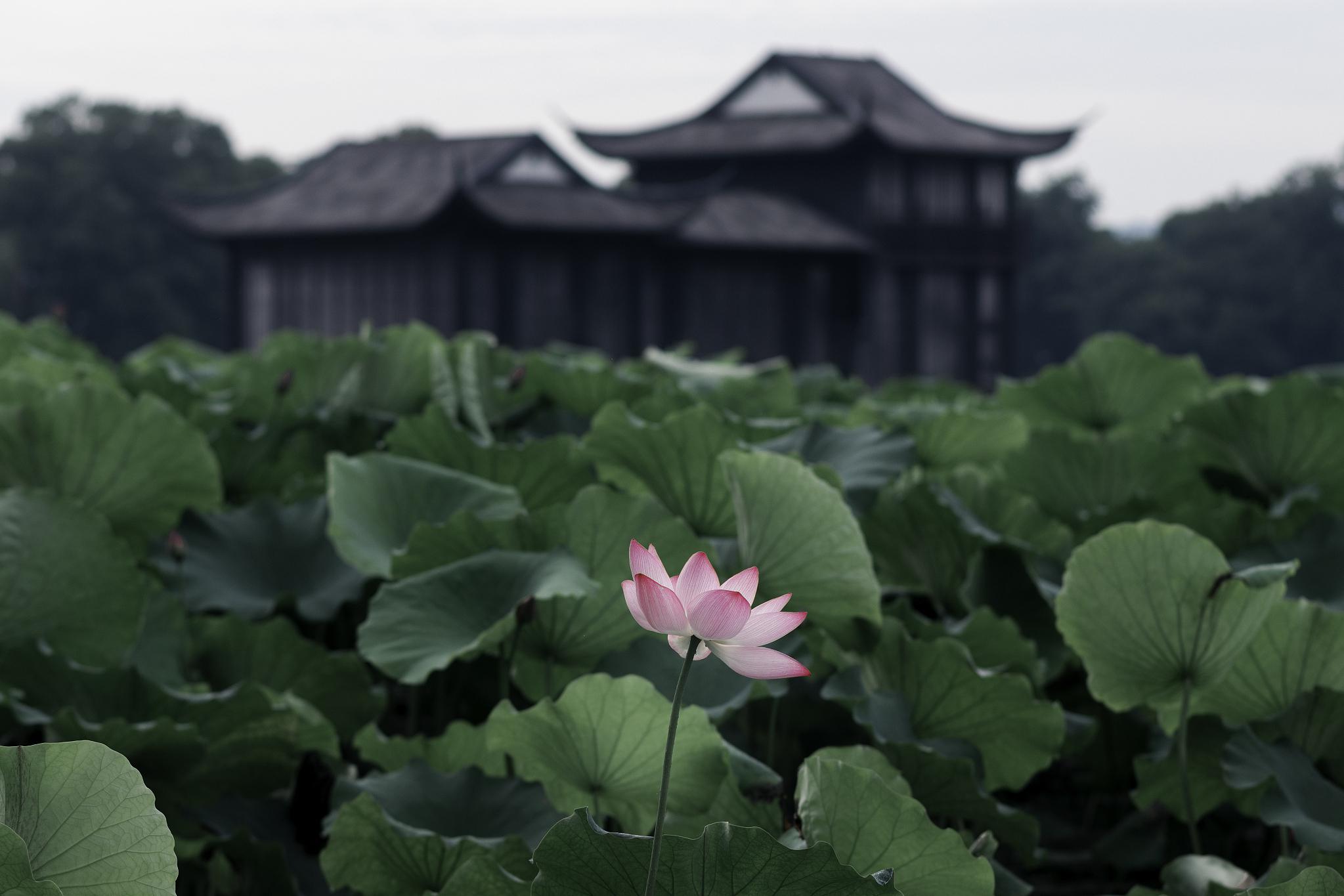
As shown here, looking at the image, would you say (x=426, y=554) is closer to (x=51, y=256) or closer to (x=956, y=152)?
(x=956, y=152)

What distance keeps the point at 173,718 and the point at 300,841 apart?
119 millimetres

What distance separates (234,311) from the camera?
54.9 ft

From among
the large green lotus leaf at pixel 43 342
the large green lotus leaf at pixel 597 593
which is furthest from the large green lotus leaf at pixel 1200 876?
the large green lotus leaf at pixel 43 342

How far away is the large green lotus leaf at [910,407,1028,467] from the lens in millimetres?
1357

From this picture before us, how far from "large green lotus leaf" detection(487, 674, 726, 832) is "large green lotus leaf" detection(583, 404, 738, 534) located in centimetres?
31

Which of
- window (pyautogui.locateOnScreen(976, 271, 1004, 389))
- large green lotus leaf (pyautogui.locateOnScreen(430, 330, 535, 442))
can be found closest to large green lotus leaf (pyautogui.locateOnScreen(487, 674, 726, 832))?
large green lotus leaf (pyautogui.locateOnScreen(430, 330, 535, 442))

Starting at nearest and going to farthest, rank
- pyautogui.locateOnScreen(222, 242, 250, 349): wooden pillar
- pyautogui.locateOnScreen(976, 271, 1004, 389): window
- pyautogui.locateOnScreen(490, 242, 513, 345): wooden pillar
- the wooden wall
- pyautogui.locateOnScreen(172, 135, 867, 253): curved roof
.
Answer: pyautogui.locateOnScreen(172, 135, 867, 253): curved roof < pyautogui.locateOnScreen(490, 242, 513, 345): wooden pillar < the wooden wall < pyautogui.locateOnScreen(222, 242, 250, 349): wooden pillar < pyautogui.locateOnScreen(976, 271, 1004, 389): window

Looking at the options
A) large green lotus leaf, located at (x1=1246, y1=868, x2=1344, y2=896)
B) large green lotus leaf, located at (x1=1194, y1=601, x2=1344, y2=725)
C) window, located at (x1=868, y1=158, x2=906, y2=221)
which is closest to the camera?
large green lotus leaf, located at (x1=1246, y1=868, x2=1344, y2=896)

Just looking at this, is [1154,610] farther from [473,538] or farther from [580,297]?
[580,297]

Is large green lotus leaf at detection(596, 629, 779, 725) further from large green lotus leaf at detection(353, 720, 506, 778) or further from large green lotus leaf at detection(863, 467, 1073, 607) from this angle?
large green lotus leaf at detection(863, 467, 1073, 607)

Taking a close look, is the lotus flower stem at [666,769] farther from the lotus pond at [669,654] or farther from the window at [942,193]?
the window at [942,193]

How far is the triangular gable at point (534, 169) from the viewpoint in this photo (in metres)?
14.5

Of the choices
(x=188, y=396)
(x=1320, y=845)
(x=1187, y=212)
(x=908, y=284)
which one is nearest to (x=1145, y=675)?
(x=1320, y=845)

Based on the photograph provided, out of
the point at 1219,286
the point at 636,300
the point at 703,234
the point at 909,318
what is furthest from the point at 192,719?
the point at 1219,286
